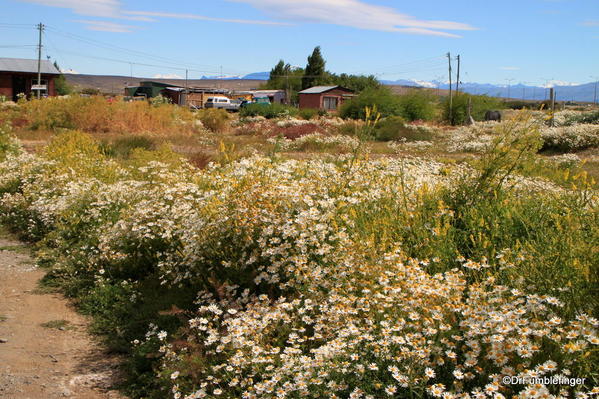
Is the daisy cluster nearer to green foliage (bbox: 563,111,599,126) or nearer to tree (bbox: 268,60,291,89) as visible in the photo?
green foliage (bbox: 563,111,599,126)

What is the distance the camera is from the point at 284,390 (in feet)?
10.6

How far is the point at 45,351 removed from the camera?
4992 millimetres

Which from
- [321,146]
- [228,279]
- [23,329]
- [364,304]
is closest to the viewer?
[364,304]

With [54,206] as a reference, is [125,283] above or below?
below

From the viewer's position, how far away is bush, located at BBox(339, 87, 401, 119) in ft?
139

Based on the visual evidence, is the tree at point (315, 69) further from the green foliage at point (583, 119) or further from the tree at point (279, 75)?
the green foliage at point (583, 119)

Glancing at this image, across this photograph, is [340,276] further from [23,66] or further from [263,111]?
[23,66]

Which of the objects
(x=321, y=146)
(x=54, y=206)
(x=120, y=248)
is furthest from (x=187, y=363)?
(x=321, y=146)

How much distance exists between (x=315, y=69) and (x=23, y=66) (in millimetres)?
39776

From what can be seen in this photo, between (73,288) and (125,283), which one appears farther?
(73,288)

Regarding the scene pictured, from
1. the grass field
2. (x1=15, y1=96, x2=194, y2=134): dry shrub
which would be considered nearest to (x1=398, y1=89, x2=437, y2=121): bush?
(x1=15, y1=96, x2=194, y2=134): dry shrub

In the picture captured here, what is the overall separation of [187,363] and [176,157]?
679cm

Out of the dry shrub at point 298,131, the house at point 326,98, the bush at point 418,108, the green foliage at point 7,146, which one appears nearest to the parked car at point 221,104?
the house at point 326,98

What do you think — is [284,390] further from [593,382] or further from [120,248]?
[120,248]
